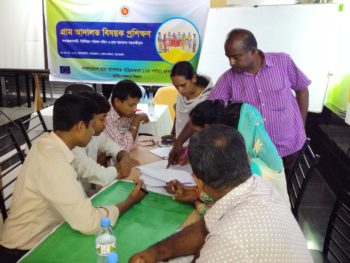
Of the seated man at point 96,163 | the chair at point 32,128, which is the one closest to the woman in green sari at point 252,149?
the seated man at point 96,163

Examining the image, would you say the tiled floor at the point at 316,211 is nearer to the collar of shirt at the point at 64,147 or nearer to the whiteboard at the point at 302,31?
the whiteboard at the point at 302,31

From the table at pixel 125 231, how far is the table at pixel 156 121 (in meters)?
1.61

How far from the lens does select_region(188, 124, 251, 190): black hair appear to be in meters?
0.93

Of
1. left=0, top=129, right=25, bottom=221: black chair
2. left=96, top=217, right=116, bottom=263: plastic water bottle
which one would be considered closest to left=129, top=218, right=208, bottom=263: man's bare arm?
left=96, top=217, right=116, bottom=263: plastic water bottle

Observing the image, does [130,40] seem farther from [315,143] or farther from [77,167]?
[77,167]

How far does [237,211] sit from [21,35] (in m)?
4.67

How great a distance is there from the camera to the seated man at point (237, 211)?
2.72ft

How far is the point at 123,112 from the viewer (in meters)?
2.35

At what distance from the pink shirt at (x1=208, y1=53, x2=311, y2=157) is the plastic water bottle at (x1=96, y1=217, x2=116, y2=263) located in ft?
4.18

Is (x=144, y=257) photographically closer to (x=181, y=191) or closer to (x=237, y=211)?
(x=237, y=211)

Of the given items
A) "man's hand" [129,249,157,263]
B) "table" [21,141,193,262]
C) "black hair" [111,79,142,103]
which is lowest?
"table" [21,141,193,262]

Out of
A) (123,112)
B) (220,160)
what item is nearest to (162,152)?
(123,112)

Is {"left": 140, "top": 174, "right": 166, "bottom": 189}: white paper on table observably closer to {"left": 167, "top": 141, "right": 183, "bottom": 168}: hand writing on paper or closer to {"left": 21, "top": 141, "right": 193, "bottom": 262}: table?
{"left": 21, "top": 141, "right": 193, "bottom": 262}: table

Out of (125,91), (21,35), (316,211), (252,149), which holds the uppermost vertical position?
(21,35)
